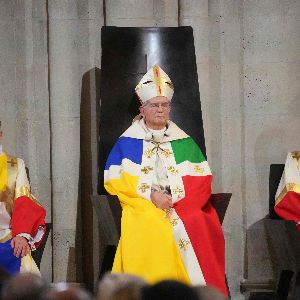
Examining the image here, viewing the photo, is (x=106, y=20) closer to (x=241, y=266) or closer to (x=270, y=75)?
(x=270, y=75)

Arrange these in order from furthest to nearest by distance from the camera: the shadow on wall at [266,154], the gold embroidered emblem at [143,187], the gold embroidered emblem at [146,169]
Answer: the shadow on wall at [266,154], the gold embroidered emblem at [146,169], the gold embroidered emblem at [143,187]

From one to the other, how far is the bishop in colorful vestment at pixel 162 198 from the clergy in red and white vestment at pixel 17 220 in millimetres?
489

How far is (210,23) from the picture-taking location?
196 inches

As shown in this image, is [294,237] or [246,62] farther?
[246,62]

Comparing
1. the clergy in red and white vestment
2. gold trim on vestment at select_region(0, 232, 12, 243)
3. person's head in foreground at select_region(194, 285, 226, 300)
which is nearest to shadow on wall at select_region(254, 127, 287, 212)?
the clergy in red and white vestment

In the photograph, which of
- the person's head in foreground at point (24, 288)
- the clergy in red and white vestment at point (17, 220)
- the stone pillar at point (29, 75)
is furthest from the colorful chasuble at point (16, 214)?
the person's head in foreground at point (24, 288)

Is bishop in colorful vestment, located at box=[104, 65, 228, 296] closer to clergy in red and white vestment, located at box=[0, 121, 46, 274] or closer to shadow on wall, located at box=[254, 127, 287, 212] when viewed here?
clergy in red and white vestment, located at box=[0, 121, 46, 274]

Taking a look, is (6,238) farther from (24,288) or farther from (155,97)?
(24,288)

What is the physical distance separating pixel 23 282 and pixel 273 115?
410 cm

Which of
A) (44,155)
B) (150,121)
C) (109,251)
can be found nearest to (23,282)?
(109,251)

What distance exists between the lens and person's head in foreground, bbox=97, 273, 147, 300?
1.08 m

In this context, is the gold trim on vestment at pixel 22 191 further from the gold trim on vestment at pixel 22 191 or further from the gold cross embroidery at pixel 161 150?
the gold cross embroidery at pixel 161 150

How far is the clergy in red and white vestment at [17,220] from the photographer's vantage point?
3.73 meters

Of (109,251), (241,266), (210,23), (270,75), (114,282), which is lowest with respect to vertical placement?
(241,266)
